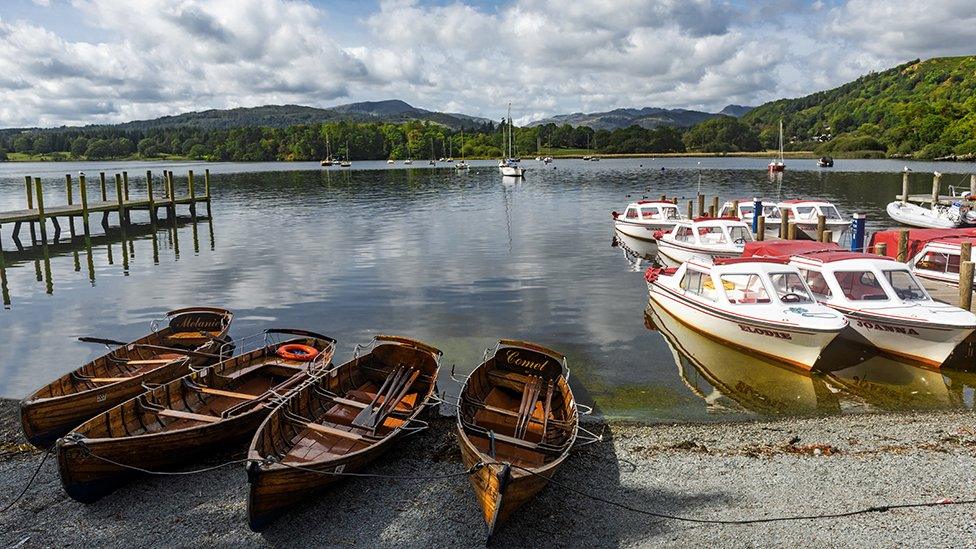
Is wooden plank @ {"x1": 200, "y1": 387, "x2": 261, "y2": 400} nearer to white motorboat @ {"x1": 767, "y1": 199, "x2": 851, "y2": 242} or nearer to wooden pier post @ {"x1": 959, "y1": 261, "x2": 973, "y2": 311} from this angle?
wooden pier post @ {"x1": 959, "y1": 261, "x2": 973, "y2": 311}

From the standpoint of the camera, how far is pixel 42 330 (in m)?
24.4

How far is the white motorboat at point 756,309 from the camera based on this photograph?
17.8 meters

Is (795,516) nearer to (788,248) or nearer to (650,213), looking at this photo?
(788,248)

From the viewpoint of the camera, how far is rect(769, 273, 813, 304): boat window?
63.1 feet

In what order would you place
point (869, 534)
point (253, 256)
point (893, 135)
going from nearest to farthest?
point (869, 534) < point (253, 256) < point (893, 135)

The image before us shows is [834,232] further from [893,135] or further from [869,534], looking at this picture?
[893,135]

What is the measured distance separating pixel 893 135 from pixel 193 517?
221 m

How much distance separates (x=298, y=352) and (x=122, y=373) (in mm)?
Answer: 4120

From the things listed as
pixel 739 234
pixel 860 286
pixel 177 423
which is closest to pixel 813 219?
pixel 739 234

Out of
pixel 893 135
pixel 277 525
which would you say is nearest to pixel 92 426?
pixel 277 525

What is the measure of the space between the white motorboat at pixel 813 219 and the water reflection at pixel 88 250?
3674cm

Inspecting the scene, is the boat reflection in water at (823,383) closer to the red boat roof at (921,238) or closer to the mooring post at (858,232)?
the red boat roof at (921,238)

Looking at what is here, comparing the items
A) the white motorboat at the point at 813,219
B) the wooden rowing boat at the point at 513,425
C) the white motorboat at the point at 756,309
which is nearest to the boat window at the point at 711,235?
the white motorboat at the point at 813,219

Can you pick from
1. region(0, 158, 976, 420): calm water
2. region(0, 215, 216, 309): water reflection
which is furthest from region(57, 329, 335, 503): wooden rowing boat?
region(0, 215, 216, 309): water reflection
